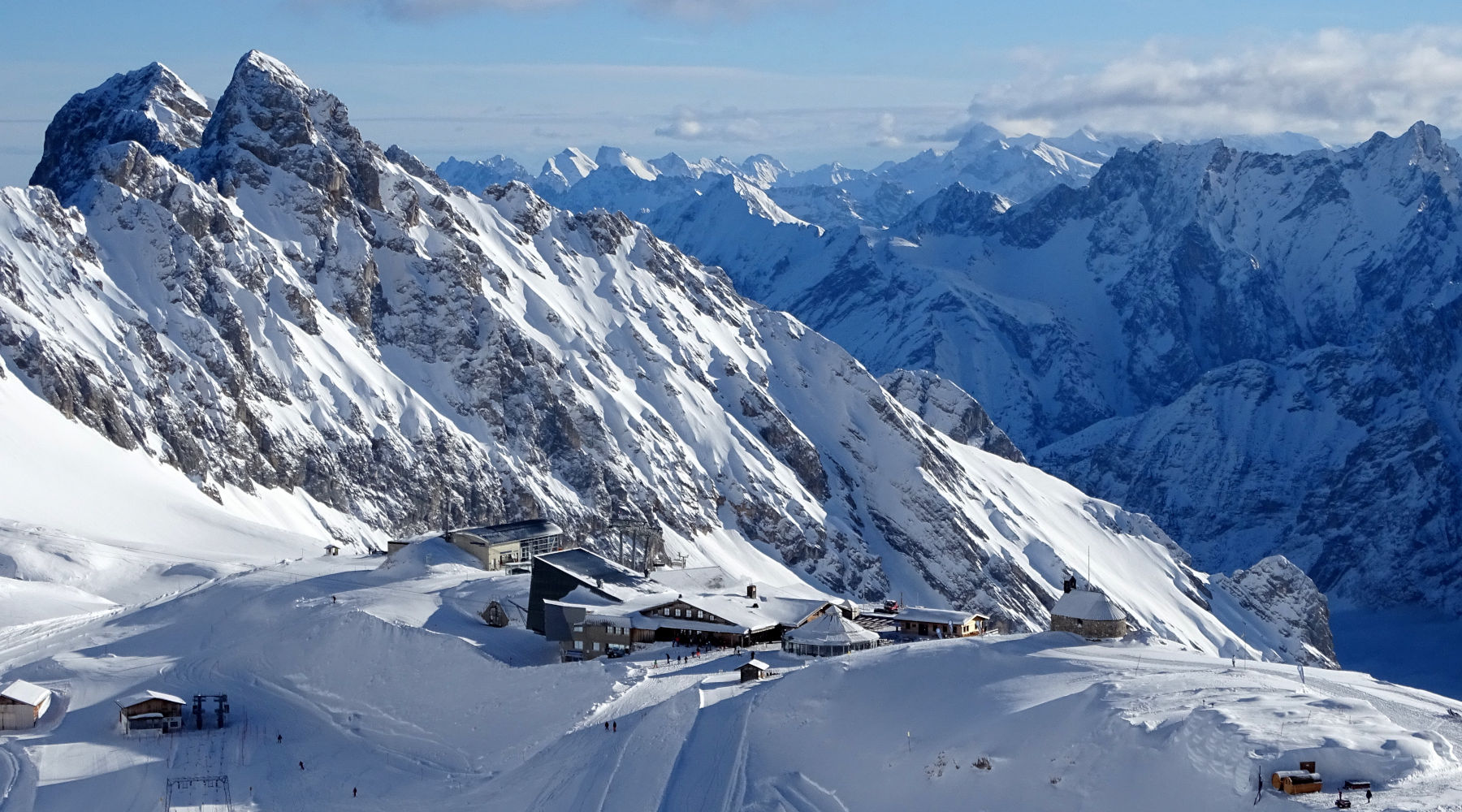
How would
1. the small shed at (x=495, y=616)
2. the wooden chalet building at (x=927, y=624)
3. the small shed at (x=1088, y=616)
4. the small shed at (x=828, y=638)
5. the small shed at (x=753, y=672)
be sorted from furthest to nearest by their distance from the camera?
the wooden chalet building at (x=927, y=624) → the small shed at (x=495, y=616) → the small shed at (x=828, y=638) → the small shed at (x=1088, y=616) → the small shed at (x=753, y=672)

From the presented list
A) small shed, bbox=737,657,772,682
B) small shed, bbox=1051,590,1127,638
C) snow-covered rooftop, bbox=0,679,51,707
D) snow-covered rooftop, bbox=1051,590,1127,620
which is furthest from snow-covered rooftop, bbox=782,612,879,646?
snow-covered rooftop, bbox=0,679,51,707

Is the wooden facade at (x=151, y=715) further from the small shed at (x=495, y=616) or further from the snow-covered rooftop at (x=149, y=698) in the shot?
the small shed at (x=495, y=616)

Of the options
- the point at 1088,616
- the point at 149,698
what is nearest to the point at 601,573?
the point at 149,698

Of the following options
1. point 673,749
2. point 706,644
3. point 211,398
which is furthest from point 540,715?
point 211,398

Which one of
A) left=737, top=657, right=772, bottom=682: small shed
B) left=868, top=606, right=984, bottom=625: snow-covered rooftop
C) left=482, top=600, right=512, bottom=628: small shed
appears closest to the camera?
left=737, top=657, right=772, bottom=682: small shed

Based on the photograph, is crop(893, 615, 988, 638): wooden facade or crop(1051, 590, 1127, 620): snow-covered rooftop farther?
crop(893, 615, 988, 638): wooden facade

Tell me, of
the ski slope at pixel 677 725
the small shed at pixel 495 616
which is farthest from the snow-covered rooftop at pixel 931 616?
the small shed at pixel 495 616

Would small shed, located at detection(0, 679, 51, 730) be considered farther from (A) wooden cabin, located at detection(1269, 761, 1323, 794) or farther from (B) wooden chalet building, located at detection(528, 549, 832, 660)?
(A) wooden cabin, located at detection(1269, 761, 1323, 794)
